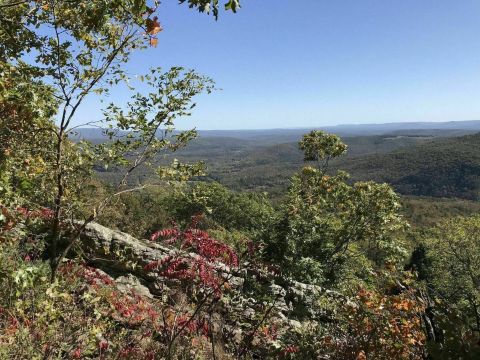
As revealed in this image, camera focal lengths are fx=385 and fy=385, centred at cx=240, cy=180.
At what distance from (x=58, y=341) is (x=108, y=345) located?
1304mm

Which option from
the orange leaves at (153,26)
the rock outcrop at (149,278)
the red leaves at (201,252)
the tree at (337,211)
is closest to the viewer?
the orange leaves at (153,26)

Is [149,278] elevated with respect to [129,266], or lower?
lower

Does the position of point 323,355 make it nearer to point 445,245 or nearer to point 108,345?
point 108,345

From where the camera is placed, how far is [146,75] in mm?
6602

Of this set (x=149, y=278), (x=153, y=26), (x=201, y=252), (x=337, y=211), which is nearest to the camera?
(x=153, y=26)

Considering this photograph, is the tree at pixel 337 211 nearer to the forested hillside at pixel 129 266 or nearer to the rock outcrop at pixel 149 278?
the rock outcrop at pixel 149 278

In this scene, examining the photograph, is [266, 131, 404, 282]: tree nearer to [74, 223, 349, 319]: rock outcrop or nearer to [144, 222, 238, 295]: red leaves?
[74, 223, 349, 319]: rock outcrop

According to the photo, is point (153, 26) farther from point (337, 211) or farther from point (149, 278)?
point (337, 211)

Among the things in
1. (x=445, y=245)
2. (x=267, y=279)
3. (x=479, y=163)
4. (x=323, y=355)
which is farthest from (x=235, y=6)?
(x=479, y=163)

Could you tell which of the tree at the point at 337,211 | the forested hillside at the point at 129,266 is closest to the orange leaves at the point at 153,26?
the forested hillside at the point at 129,266

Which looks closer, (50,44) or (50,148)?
(50,44)

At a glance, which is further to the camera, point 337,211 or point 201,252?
point 337,211

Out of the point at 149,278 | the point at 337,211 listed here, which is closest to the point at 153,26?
the point at 149,278

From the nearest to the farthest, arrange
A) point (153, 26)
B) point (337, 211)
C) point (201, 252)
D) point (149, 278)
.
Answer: point (153, 26) → point (201, 252) → point (149, 278) → point (337, 211)
